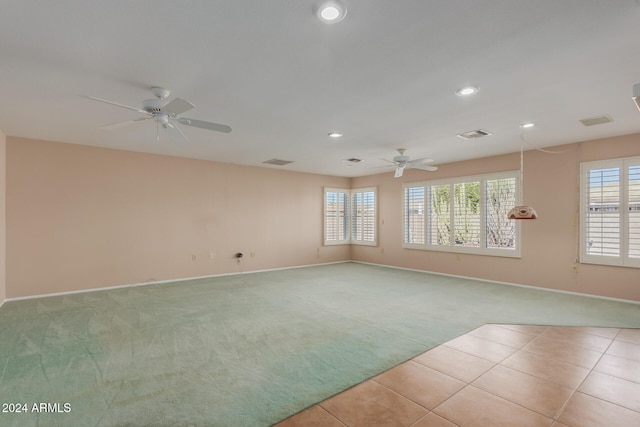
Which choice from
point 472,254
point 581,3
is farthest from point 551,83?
point 472,254

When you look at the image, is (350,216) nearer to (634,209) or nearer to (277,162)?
(277,162)

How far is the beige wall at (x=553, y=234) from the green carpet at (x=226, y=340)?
0.35 m

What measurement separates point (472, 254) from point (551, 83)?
4319 millimetres

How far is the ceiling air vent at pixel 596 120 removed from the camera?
390 cm

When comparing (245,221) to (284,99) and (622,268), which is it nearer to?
(284,99)

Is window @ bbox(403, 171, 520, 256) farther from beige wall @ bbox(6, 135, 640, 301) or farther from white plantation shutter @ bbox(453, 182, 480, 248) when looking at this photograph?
beige wall @ bbox(6, 135, 640, 301)

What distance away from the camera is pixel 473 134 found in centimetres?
470

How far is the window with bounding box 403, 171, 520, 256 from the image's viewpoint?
19.9 ft

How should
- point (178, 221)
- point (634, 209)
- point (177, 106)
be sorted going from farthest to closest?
point (178, 221) < point (634, 209) < point (177, 106)

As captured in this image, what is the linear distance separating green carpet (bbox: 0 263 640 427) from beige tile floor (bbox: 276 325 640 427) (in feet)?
0.71

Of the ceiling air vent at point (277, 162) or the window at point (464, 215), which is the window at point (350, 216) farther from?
the ceiling air vent at point (277, 162)

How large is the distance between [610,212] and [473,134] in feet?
8.43

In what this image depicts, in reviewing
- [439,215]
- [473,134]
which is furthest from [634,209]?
[439,215]

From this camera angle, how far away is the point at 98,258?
552 centimetres
